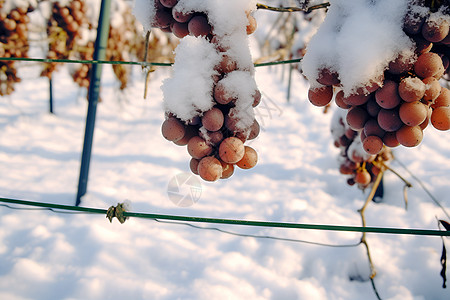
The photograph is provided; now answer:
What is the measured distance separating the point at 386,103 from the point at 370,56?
3.5 inches

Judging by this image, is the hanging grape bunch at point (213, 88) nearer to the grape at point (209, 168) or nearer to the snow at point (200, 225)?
the grape at point (209, 168)

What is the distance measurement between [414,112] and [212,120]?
1.19 ft

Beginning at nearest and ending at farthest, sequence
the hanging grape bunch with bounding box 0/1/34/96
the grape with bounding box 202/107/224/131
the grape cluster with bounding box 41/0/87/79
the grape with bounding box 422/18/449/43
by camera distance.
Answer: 1. the grape with bounding box 422/18/449/43
2. the grape with bounding box 202/107/224/131
3. the hanging grape bunch with bounding box 0/1/34/96
4. the grape cluster with bounding box 41/0/87/79

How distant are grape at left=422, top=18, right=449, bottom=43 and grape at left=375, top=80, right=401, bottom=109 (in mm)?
88

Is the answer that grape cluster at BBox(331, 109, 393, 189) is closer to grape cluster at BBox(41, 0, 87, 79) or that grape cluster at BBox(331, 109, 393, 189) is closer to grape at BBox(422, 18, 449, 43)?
grape at BBox(422, 18, 449, 43)

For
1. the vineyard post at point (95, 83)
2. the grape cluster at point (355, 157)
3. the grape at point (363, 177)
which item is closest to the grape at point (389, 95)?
the grape cluster at point (355, 157)

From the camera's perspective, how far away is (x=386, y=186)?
1.73 m

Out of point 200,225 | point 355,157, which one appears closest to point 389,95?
point 355,157

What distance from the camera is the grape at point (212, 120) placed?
60 cm

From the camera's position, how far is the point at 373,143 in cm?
61

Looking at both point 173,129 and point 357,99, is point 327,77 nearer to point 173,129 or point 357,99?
point 357,99

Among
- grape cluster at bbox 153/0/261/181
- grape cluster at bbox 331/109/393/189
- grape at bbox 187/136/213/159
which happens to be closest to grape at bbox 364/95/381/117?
grape cluster at bbox 153/0/261/181

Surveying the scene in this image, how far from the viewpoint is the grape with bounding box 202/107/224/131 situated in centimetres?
60

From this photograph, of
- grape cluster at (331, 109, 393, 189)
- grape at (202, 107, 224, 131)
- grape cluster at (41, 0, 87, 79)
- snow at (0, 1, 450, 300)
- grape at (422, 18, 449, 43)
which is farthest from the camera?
grape cluster at (41, 0, 87, 79)
